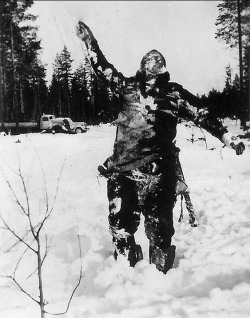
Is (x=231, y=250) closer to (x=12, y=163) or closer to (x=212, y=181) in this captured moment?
(x=212, y=181)

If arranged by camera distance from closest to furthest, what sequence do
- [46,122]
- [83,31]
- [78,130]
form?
1. [83,31]
2. [78,130]
3. [46,122]

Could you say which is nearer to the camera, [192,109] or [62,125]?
[192,109]

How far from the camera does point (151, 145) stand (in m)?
3.08

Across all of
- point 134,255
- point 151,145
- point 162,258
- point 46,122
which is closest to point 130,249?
point 134,255

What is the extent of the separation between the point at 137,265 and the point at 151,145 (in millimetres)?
1079

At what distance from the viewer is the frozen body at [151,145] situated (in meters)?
3.07

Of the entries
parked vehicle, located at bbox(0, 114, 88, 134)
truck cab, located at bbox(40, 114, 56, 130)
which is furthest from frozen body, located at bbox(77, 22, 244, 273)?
truck cab, located at bbox(40, 114, 56, 130)

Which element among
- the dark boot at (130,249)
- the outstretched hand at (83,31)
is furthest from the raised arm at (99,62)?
the dark boot at (130,249)

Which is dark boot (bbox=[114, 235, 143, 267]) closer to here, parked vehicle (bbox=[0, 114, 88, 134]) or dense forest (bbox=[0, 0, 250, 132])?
dense forest (bbox=[0, 0, 250, 132])

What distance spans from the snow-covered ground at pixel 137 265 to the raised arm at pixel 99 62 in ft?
3.79

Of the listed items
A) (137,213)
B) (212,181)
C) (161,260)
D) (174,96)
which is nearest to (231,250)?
(161,260)

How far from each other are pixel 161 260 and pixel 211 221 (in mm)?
1468

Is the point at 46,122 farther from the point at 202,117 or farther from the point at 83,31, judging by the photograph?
the point at 202,117

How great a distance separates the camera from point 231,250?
3371 millimetres
